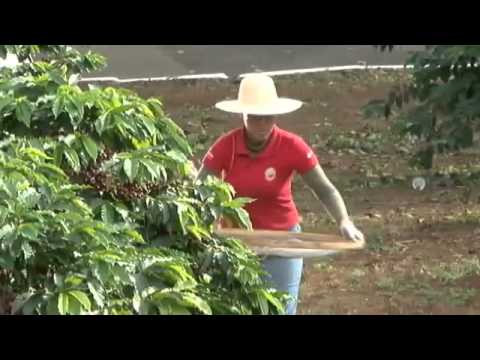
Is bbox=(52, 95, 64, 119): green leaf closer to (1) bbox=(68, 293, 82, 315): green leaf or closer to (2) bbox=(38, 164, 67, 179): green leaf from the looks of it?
(2) bbox=(38, 164, 67, 179): green leaf

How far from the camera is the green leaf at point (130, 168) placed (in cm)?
332

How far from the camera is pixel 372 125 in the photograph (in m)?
11.2

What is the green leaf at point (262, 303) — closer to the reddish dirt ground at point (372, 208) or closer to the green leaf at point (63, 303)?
the green leaf at point (63, 303)

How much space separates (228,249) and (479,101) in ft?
11.1

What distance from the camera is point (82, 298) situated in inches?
102

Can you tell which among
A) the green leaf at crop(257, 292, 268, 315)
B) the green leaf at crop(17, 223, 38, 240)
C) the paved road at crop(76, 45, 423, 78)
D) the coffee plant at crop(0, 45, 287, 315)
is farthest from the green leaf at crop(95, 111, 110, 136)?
the paved road at crop(76, 45, 423, 78)

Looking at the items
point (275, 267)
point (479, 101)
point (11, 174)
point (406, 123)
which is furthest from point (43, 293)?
point (406, 123)

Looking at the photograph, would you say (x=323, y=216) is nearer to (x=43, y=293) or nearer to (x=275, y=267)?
(x=275, y=267)

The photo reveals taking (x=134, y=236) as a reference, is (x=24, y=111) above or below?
above

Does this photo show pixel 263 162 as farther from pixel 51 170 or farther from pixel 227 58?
pixel 227 58

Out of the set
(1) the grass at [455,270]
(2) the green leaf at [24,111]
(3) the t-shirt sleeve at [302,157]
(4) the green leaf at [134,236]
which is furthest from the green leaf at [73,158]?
(1) the grass at [455,270]

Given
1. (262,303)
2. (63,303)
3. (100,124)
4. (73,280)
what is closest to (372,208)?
(100,124)

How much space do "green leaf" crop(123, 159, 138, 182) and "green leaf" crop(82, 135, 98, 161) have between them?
15cm

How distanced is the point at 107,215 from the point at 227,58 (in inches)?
499
